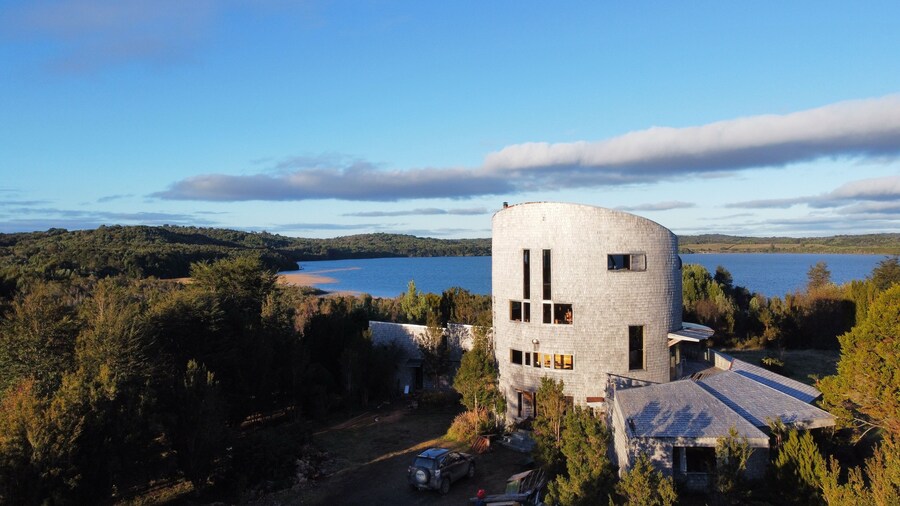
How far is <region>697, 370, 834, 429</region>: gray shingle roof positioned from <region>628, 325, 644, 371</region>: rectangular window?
2.54m

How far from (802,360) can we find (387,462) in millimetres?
36472

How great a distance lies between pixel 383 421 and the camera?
28.0 metres

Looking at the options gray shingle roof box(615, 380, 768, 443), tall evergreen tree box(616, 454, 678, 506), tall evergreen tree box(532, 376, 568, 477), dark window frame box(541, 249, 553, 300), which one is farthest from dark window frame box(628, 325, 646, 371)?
tall evergreen tree box(616, 454, 678, 506)

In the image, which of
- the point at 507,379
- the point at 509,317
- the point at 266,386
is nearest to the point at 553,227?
the point at 509,317

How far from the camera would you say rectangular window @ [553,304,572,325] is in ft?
76.7

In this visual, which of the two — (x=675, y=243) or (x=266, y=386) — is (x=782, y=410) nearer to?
(x=675, y=243)

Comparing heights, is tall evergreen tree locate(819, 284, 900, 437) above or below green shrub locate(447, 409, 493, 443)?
above

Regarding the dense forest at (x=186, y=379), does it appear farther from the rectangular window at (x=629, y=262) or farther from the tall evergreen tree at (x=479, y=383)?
the rectangular window at (x=629, y=262)

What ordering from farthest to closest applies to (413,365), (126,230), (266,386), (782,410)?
(126,230) < (413,365) < (266,386) < (782,410)

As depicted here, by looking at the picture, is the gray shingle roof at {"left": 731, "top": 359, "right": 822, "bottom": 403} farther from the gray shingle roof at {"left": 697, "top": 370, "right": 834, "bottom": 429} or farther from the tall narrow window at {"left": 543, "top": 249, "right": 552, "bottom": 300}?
the tall narrow window at {"left": 543, "top": 249, "right": 552, "bottom": 300}

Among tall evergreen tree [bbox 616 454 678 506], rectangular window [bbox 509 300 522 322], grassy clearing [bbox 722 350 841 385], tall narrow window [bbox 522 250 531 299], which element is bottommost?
grassy clearing [bbox 722 350 841 385]

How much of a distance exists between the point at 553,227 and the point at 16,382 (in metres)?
21.3

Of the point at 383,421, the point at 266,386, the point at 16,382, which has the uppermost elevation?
the point at 16,382

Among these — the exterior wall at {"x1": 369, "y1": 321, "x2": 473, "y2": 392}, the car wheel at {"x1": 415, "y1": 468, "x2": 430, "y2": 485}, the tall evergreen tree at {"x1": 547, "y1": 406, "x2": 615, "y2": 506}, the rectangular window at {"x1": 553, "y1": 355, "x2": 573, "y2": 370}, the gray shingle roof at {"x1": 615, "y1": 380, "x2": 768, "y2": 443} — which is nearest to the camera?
the tall evergreen tree at {"x1": 547, "y1": 406, "x2": 615, "y2": 506}
